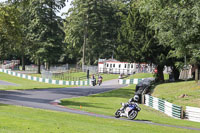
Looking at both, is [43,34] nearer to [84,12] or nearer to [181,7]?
[84,12]

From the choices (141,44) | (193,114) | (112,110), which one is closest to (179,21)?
(193,114)

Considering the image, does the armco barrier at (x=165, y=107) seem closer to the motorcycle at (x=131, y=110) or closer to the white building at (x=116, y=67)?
the motorcycle at (x=131, y=110)

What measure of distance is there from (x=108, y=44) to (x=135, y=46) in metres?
38.5

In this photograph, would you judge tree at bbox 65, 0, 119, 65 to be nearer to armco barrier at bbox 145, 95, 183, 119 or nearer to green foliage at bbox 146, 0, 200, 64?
green foliage at bbox 146, 0, 200, 64

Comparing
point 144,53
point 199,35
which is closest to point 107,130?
point 199,35

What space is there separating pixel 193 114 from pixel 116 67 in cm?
4881

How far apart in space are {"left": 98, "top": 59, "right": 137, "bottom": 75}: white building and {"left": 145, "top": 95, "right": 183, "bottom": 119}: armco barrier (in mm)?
36171

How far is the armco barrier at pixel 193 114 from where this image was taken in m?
20.4

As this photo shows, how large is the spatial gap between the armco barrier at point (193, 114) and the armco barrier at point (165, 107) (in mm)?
451

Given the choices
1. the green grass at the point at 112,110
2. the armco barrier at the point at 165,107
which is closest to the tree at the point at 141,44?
the green grass at the point at 112,110

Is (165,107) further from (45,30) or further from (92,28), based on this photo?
(92,28)

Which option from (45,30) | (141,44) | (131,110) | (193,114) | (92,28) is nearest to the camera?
(131,110)

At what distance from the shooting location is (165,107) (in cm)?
2372

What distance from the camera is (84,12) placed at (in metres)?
72.3
